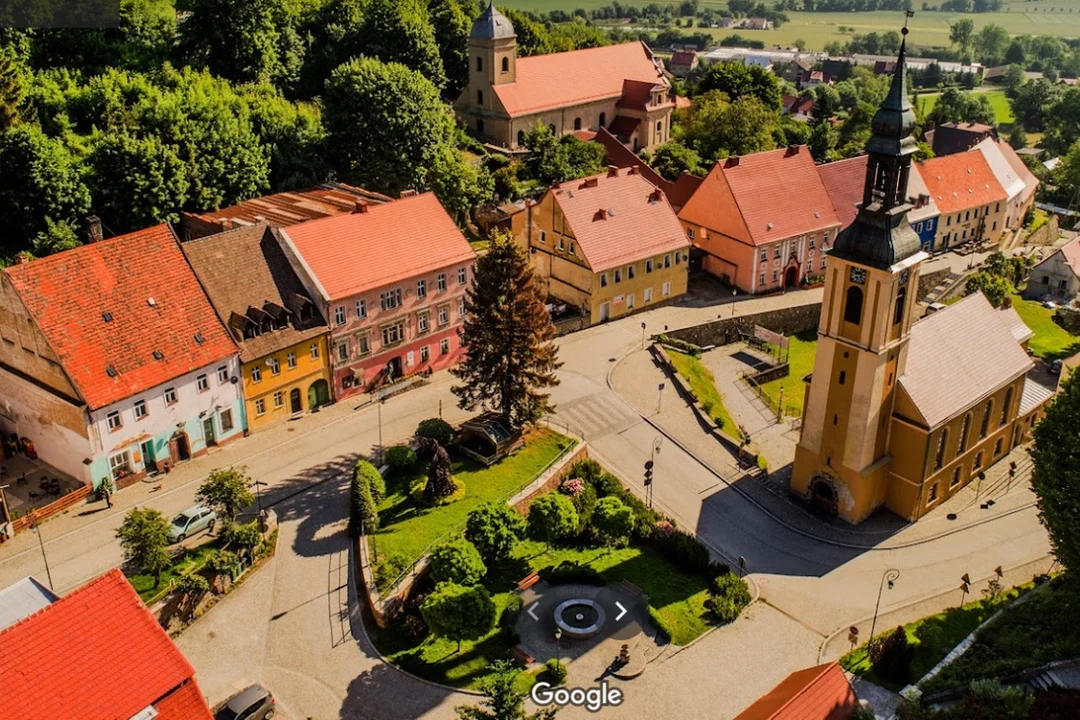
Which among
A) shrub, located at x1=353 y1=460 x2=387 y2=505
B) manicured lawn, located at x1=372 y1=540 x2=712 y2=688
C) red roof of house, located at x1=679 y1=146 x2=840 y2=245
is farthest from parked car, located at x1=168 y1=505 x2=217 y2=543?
red roof of house, located at x1=679 y1=146 x2=840 y2=245

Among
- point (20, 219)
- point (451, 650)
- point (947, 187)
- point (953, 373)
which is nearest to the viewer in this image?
point (451, 650)

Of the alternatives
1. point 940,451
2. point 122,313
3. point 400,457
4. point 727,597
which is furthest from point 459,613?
point 940,451

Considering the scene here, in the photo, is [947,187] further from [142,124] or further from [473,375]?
[142,124]

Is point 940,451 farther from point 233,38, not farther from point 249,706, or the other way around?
point 233,38

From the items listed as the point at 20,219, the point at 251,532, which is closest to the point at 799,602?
the point at 251,532

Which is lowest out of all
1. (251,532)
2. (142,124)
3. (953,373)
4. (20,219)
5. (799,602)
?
(799,602)

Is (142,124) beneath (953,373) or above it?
above

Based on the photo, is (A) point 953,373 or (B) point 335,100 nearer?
(A) point 953,373
